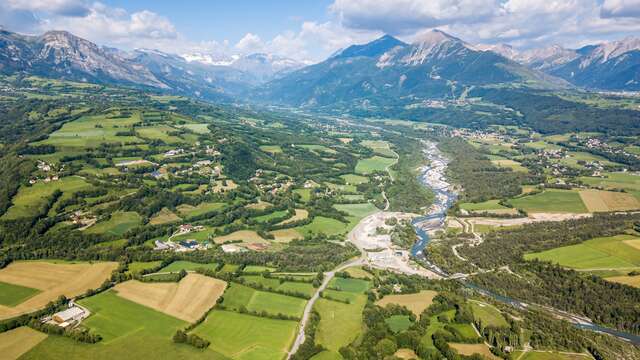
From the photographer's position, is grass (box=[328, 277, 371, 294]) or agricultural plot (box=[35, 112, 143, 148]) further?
agricultural plot (box=[35, 112, 143, 148])

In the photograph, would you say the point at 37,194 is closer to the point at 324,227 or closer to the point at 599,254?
the point at 324,227

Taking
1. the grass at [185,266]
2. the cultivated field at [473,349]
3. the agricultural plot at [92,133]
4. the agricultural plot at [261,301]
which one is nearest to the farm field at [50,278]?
the grass at [185,266]

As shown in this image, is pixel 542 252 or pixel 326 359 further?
pixel 542 252

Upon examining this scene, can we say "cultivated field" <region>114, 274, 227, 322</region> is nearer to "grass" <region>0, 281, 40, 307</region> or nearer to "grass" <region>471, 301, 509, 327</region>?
"grass" <region>0, 281, 40, 307</region>

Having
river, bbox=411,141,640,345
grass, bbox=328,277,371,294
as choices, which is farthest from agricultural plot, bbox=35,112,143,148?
grass, bbox=328,277,371,294

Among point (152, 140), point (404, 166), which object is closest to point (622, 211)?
point (404, 166)

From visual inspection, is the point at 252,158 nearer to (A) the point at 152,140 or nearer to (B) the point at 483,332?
(A) the point at 152,140
